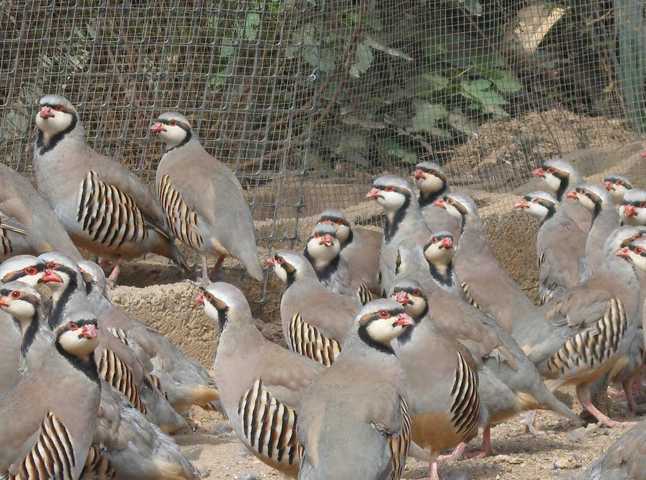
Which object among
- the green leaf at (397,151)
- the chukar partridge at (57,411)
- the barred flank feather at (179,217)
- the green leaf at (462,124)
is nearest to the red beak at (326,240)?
the barred flank feather at (179,217)

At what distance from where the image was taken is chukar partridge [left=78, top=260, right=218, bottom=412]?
7.93 m

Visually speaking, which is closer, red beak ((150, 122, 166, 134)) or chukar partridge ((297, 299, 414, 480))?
chukar partridge ((297, 299, 414, 480))

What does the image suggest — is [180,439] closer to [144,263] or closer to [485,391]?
[485,391]

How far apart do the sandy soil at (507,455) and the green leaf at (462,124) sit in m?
4.10

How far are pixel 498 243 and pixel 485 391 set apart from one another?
133 inches

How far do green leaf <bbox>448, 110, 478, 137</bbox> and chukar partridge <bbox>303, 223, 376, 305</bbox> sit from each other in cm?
313

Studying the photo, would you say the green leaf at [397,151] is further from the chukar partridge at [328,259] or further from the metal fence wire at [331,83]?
the chukar partridge at [328,259]

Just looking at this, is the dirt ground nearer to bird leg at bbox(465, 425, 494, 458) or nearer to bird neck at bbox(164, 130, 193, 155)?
bird leg at bbox(465, 425, 494, 458)

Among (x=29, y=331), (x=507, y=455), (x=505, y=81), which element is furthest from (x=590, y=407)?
(x=505, y=81)

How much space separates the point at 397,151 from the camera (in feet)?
38.7

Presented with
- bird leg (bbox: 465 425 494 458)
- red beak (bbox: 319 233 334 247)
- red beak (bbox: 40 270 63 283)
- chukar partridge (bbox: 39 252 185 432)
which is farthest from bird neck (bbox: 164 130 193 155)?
bird leg (bbox: 465 425 494 458)

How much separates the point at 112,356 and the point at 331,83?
4.12 metres

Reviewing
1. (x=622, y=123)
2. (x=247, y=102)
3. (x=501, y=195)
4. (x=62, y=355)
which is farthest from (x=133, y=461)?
(x=622, y=123)

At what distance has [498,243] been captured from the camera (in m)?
10.8
